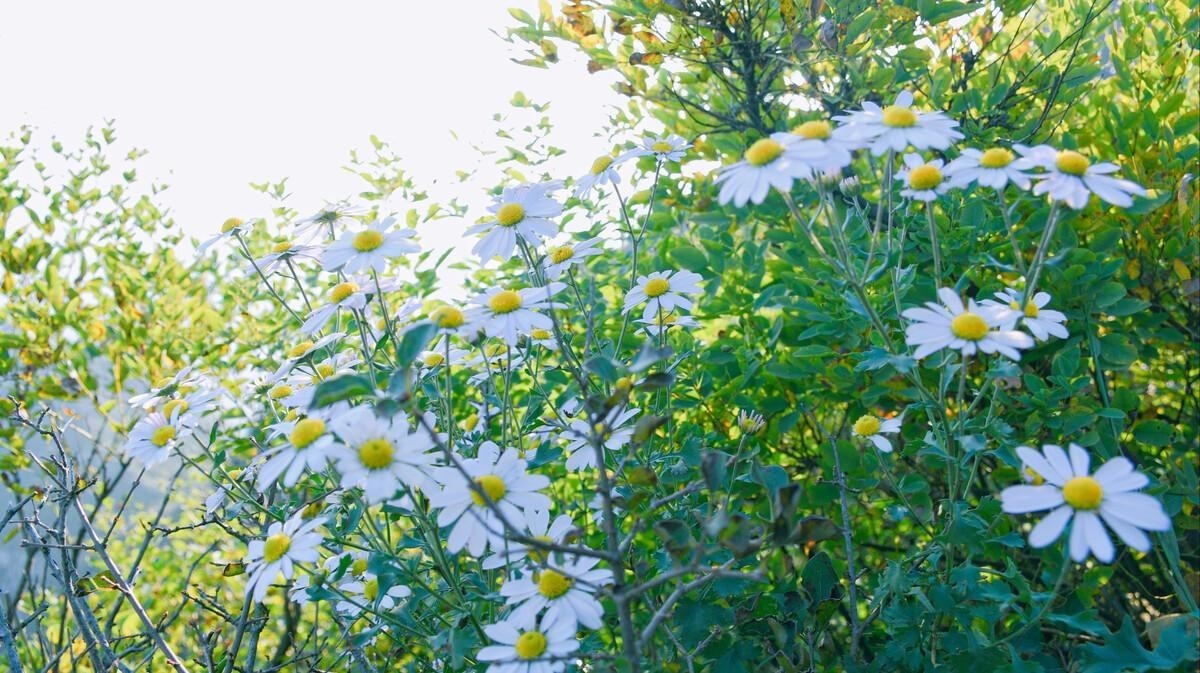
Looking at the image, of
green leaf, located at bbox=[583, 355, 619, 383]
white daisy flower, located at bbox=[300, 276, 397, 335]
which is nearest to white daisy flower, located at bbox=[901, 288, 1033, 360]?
green leaf, located at bbox=[583, 355, 619, 383]

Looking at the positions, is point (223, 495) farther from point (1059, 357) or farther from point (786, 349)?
point (1059, 357)

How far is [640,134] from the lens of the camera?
85.7 inches

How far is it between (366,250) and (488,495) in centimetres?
42

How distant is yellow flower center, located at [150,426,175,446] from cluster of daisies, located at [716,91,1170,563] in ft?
3.05

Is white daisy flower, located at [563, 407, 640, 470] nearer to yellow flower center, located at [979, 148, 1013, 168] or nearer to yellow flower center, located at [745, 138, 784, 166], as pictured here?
yellow flower center, located at [745, 138, 784, 166]

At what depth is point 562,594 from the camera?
3.49 feet

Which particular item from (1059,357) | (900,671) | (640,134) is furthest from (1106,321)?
(640,134)

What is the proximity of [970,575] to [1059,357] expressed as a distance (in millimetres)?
509

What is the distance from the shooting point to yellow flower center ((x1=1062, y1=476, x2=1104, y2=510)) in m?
0.91

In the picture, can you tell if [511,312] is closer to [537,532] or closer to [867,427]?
[537,532]

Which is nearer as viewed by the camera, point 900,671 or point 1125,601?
point 900,671

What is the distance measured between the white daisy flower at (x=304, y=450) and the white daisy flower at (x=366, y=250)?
0.65 ft

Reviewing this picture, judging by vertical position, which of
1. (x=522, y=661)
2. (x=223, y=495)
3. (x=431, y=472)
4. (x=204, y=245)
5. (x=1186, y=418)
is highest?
(x=204, y=245)

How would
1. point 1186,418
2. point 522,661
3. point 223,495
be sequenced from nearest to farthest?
1. point 522,661
2. point 223,495
3. point 1186,418
